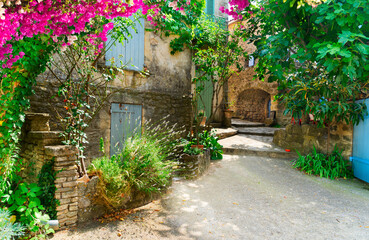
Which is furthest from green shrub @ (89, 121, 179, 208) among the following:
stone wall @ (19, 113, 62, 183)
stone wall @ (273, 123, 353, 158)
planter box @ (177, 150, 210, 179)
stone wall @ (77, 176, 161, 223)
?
stone wall @ (273, 123, 353, 158)

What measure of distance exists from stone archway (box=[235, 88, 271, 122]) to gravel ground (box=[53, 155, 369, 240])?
890 cm

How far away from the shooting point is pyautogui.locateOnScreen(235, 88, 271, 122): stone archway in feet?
44.2

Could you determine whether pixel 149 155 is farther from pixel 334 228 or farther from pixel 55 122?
pixel 334 228

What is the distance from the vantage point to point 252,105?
44.3 ft

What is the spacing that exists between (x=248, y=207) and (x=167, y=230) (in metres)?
1.37

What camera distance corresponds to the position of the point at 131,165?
128 inches

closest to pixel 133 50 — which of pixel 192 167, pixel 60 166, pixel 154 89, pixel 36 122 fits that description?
pixel 154 89

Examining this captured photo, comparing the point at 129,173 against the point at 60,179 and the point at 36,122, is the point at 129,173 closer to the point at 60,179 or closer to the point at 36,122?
the point at 60,179

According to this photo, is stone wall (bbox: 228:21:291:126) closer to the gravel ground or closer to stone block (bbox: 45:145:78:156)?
the gravel ground

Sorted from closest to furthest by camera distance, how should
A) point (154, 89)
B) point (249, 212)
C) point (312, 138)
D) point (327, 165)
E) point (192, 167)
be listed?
1. point (249, 212)
2. point (192, 167)
3. point (327, 165)
4. point (312, 138)
5. point (154, 89)

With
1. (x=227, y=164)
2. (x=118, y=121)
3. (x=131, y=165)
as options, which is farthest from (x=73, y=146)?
(x=227, y=164)

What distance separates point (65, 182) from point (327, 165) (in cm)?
527

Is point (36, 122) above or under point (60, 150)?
above

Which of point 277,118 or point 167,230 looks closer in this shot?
point 167,230
